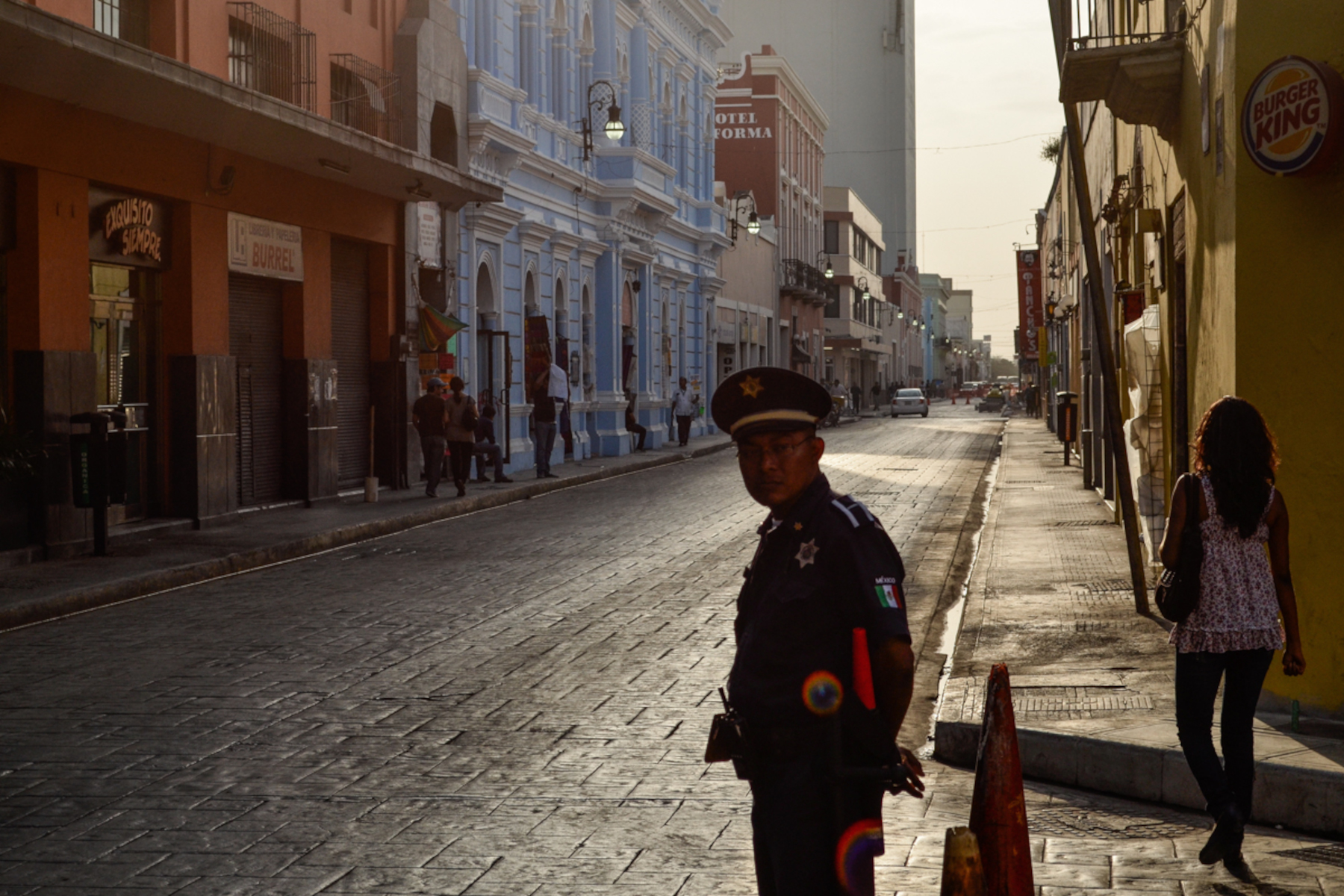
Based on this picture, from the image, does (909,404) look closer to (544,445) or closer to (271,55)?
(544,445)

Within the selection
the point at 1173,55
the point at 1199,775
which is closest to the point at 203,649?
the point at 1199,775

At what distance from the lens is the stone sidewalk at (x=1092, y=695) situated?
6266 millimetres

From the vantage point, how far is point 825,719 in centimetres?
359

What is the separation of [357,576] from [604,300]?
2092cm

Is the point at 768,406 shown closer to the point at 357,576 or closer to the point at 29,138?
the point at 357,576

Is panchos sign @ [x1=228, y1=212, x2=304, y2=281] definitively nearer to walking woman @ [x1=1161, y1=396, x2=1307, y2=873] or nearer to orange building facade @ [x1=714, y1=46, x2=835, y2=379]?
walking woman @ [x1=1161, y1=396, x2=1307, y2=873]

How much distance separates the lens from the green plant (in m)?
13.3

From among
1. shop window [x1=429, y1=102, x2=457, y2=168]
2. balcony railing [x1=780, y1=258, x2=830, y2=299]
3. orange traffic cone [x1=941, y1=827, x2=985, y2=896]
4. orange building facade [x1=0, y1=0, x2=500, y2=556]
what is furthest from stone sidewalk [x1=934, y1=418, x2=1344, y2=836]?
balcony railing [x1=780, y1=258, x2=830, y2=299]

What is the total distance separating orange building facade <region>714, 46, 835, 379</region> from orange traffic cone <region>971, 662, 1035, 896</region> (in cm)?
5703

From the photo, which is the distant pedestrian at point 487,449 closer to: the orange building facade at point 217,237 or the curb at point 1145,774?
the orange building facade at point 217,237

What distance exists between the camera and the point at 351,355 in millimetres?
22578

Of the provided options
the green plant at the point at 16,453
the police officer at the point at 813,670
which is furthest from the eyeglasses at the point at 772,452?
the green plant at the point at 16,453

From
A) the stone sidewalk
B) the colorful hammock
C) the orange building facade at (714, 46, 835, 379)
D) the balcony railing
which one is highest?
the orange building facade at (714, 46, 835, 379)

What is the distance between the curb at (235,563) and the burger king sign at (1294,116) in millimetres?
8482
